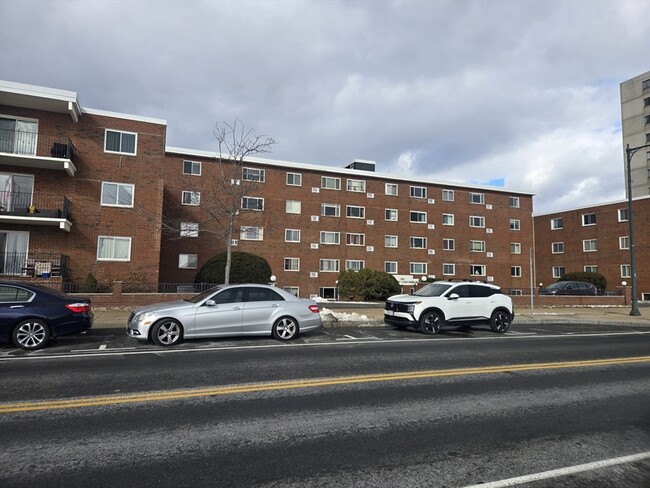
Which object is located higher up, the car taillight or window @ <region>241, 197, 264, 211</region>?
window @ <region>241, 197, 264, 211</region>

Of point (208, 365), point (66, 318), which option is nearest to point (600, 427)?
point (208, 365)

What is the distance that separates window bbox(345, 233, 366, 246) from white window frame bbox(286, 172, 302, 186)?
5759 millimetres

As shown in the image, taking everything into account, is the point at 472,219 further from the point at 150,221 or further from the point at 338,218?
the point at 150,221

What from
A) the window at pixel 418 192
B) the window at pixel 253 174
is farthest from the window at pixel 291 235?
the window at pixel 418 192

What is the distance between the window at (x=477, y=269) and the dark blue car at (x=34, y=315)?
3471 cm

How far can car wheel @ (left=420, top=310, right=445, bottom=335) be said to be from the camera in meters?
13.3

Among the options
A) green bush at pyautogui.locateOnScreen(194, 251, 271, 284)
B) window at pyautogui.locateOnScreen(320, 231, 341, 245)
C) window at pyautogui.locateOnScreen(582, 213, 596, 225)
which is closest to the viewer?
green bush at pyautogui.locateOnScreen(194, 251, 271, 284)

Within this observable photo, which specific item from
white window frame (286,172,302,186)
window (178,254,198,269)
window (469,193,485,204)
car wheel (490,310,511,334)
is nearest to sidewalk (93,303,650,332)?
car wheel (490,310,511,334)

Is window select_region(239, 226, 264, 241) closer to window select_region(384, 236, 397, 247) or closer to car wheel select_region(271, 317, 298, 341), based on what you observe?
window select_region(384, 236, 397, 247)

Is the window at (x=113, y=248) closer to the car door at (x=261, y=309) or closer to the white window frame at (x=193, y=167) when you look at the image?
the white window frame at (x=193, y=167)

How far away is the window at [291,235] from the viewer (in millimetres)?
33750

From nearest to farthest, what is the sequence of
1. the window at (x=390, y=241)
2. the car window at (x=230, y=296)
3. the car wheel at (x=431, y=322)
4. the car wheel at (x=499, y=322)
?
the car window at (x=230, y=296) < the car wheel at (x=431, y=322) < the car wheel at (x=499, y=322) < the window at (x=390, y=241)

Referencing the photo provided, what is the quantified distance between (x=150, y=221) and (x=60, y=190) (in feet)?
14.4

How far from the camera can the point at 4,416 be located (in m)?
5.07
